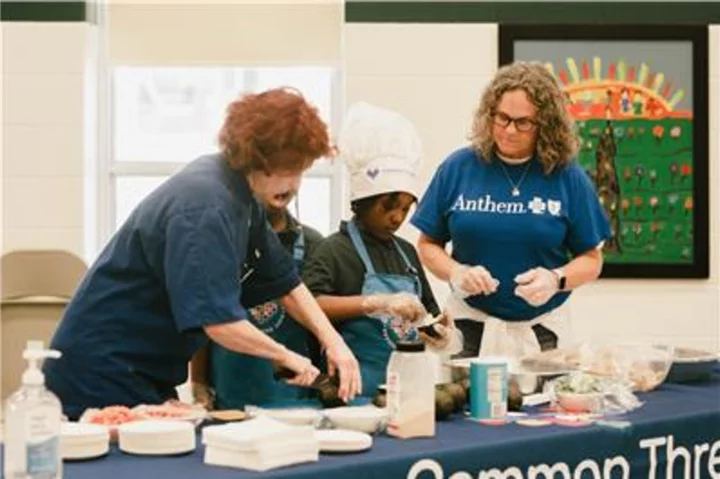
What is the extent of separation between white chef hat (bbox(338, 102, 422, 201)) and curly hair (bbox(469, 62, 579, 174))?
23cm

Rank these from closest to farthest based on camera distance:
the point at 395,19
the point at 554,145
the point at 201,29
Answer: the point at 554,145
the point at 395,19
the point at 201,29

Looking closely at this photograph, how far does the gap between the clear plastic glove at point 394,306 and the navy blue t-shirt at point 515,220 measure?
0.28 m

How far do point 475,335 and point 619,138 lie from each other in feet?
5.85

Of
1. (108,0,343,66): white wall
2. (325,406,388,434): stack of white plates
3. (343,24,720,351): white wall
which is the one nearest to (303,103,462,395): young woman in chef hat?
(325,406,388,434): stack of white plates

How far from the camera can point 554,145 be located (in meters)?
2.92

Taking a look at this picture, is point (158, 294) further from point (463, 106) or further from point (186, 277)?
point (463, 106)

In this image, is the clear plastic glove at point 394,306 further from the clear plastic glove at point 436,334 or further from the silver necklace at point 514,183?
the silver necklace at point 514,183

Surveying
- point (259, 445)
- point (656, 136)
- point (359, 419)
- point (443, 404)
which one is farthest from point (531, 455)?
point (656, 136)

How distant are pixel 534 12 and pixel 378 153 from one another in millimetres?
1785

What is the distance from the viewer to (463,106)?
4.44 metres

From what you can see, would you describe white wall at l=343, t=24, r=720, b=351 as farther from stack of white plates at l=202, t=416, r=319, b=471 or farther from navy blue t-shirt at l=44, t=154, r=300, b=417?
stack of white plates at l=202, t=416, r=319, b=471

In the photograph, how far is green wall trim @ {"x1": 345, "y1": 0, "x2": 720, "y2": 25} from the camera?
173 inches

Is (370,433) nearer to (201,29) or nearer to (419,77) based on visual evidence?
(419,77)

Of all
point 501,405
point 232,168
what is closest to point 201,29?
point 232,168
